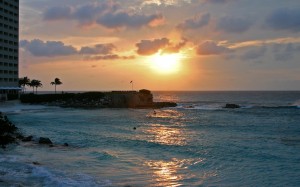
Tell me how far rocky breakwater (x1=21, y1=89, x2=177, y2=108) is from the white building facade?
1695 cm

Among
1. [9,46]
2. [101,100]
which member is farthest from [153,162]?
[9,46]

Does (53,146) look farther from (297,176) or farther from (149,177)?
(297,176)

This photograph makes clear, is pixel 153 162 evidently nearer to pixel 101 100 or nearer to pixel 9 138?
pixel 9 138

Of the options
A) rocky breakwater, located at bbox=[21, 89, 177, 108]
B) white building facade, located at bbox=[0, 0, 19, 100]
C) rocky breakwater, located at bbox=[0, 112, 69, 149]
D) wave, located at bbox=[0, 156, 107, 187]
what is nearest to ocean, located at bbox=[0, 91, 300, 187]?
wave, located at bbox=[0, 156, 107, 187]

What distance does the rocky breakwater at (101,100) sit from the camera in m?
108

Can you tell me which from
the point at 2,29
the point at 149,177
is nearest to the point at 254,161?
the point at 149,177

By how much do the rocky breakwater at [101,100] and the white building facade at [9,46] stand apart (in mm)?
16949

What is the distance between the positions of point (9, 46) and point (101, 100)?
50.0 metres

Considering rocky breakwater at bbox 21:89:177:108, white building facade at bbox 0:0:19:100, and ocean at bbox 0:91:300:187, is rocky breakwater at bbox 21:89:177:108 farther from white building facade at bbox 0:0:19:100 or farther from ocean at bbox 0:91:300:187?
ocean at bbox 0:91:300:187

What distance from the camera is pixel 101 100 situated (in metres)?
112

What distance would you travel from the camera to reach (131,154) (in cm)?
3042

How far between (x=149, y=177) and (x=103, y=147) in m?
12.7

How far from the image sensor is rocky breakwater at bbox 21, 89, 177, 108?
107750 millimetres

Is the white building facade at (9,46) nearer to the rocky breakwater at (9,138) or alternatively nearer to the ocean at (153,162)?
the rocky breakwater at (9,138)
